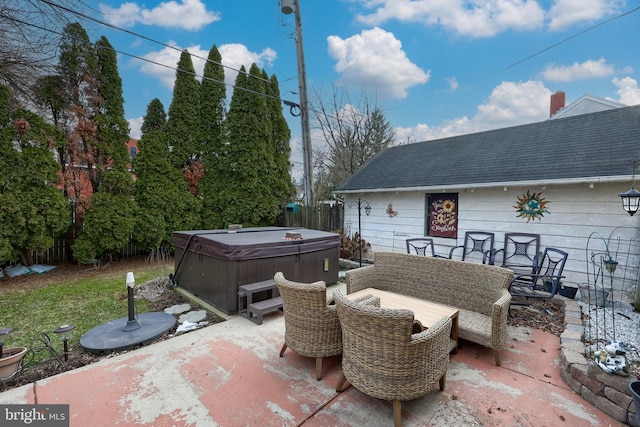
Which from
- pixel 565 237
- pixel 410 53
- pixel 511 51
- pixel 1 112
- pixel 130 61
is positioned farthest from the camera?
pixel 410 53

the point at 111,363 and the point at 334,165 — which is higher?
the point at 334,165

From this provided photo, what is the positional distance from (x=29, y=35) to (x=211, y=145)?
4.90 metres

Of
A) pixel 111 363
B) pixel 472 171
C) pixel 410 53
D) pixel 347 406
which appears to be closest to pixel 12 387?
pixel 111 363

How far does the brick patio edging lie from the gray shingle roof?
333 cm

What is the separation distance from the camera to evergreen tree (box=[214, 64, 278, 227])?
8.41 meters

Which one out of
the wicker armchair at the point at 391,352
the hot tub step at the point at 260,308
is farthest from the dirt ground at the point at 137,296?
the wicker armchair at the point at 391,352

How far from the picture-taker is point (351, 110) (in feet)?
49.2

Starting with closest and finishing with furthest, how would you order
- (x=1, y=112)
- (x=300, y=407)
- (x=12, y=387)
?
(x=300, y=407)
(x=12, y=387)
(x=1, y=112)

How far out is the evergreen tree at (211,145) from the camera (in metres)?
8.45

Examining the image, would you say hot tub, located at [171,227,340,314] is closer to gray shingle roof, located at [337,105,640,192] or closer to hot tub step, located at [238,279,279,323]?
hot tub step, located at [238,279,279,323]

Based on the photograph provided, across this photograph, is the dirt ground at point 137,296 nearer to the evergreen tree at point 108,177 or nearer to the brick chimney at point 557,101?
the evergreen tree at point 108,177

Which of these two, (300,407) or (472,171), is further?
(472,171)

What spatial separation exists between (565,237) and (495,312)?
11.8 feet

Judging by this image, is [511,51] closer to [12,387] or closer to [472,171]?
[472,171]
